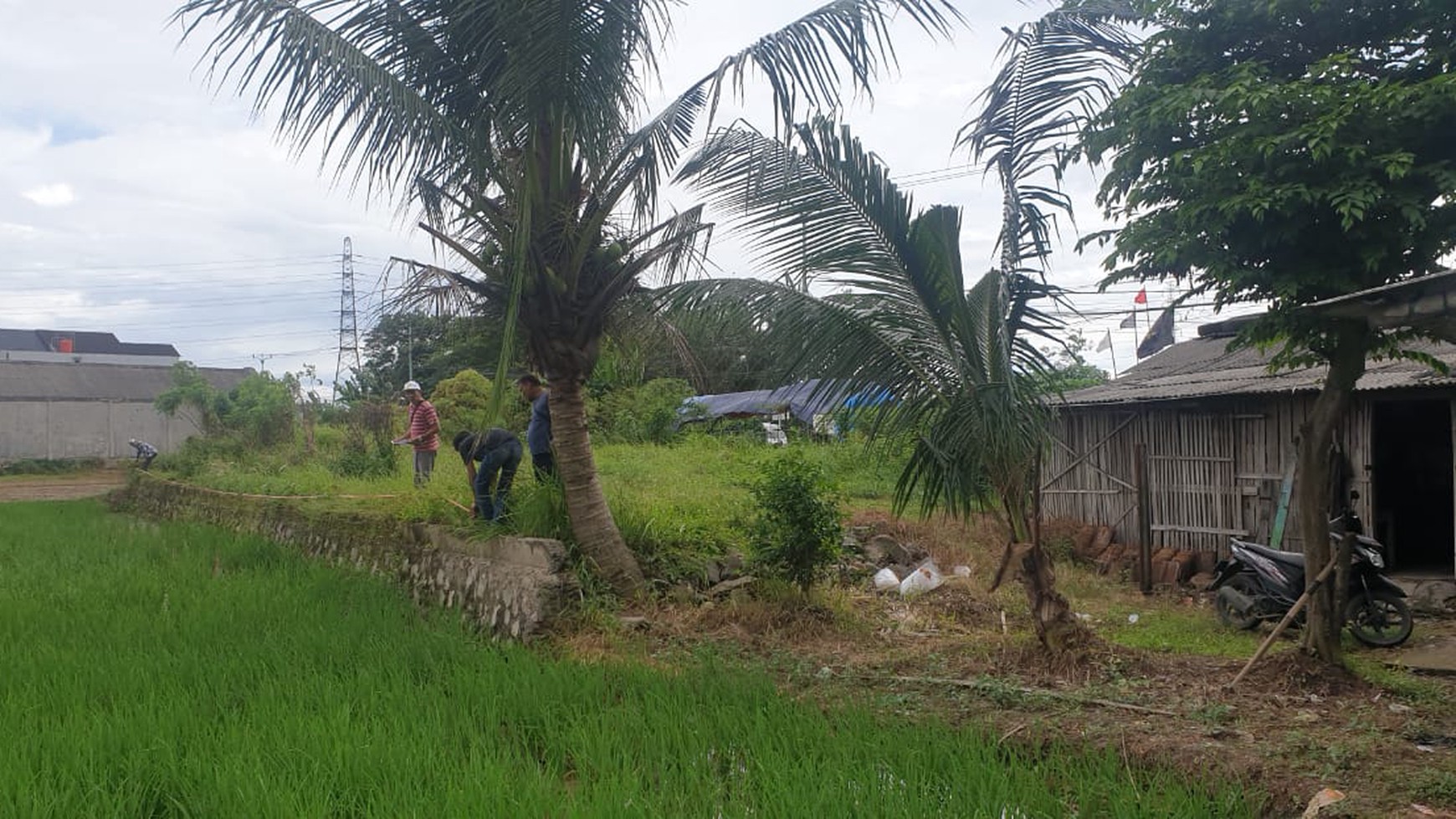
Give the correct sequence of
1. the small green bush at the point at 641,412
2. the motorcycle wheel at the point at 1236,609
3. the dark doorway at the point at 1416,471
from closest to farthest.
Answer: the motorcycle wheel at the point at 1236,609
the dark doorway at the point at 1416,471
the small green bush at the point at 641,412

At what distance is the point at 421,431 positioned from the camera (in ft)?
37.4

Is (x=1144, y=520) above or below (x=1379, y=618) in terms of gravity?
above

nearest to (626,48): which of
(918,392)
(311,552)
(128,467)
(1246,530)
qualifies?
(918,392)

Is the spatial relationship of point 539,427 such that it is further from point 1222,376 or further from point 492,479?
point 1222,376

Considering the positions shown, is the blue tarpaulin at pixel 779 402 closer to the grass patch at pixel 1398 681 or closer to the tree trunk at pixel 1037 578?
the tree trunk at pixel 1037 578

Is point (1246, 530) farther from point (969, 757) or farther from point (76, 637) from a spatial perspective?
point (76, 637)

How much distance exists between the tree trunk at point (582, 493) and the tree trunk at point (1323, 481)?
422cm

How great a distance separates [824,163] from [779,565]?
9.80 ft

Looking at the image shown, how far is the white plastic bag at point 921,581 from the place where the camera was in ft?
28.6

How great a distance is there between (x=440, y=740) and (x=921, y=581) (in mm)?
5311

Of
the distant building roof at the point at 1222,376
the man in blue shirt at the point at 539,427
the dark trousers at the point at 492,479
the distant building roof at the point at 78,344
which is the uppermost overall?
the distant building roof at the point at 78,344

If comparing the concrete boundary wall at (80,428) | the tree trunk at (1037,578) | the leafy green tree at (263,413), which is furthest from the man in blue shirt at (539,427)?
the concrete boundary wall at (80,428)

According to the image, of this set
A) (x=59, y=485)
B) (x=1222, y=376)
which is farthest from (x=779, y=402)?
(x=59, y=485)

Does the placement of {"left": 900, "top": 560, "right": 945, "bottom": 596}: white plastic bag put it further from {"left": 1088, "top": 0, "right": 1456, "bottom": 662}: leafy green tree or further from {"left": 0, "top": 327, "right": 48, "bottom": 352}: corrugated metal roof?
{"left": 0, "top": 327, "right": 48, "bottom": 352}: corrugated metal roof
